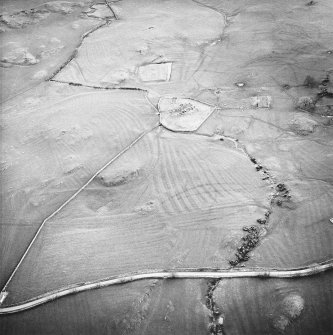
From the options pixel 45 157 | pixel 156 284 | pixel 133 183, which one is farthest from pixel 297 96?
pixel 45 157

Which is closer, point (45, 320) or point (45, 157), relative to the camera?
point (45, 320)

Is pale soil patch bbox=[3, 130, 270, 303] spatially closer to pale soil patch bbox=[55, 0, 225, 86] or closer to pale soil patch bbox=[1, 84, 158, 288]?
pale soil patch bbox=[1, 84, 158, 288]

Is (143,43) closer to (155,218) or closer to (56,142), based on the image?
(56,142)

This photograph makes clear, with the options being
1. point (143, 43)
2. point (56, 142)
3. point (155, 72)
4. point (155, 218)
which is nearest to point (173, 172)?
point (155, 218)

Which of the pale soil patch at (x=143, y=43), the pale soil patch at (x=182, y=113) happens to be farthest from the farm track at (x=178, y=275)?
the pale soil patch at (x=143, y=43)

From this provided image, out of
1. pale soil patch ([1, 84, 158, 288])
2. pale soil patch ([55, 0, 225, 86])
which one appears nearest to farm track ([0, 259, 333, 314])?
pale soil patch ([1, 84, 158, 288])

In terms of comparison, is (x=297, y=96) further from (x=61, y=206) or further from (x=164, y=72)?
(x=61, y=206)
